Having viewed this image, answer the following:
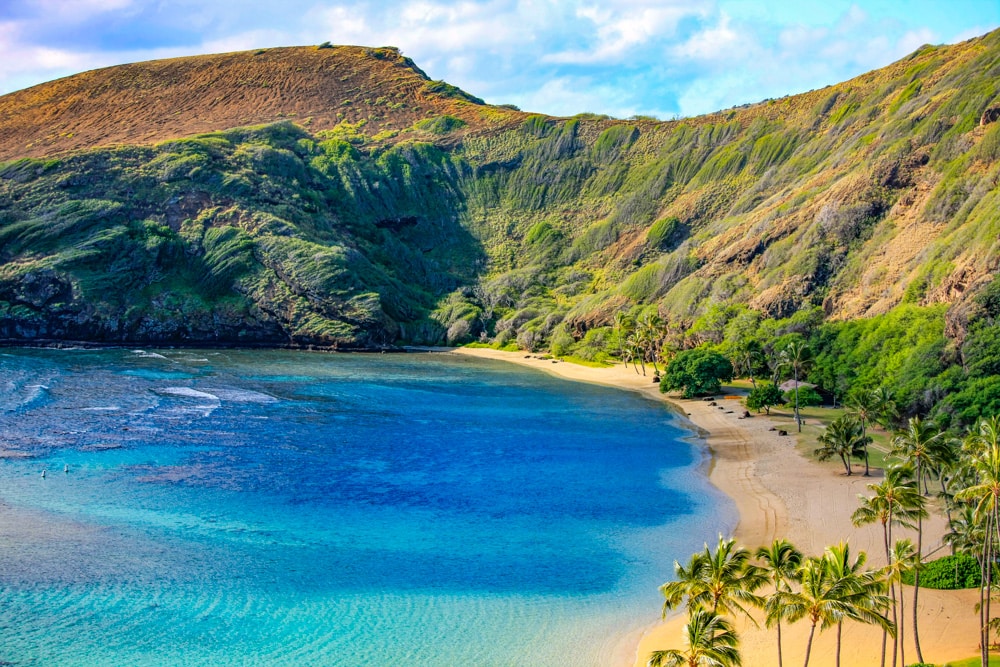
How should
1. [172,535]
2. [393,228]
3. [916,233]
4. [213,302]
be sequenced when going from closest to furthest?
[172,535] → [916,233] → [213,302] → [393,228]

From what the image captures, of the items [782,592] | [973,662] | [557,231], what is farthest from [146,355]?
[973,662]

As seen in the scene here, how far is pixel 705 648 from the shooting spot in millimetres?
23828

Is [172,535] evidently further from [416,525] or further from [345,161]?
[345,161]

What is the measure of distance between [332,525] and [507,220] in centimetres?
14207

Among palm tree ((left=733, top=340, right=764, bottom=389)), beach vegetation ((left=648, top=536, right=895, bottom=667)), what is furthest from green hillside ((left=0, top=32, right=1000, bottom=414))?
beach vegetation ((left=648, top=536, right=895, bottom=667))

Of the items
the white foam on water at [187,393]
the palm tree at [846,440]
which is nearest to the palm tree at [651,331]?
the palm tree at [846,440]

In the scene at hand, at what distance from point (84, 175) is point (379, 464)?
11666 cm

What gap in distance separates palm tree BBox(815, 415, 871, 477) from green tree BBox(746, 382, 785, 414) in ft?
72.1

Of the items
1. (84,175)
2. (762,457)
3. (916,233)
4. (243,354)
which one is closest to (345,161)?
(84,175)

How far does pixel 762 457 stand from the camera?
217 ft

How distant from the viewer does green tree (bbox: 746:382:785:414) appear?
82375 millimetres

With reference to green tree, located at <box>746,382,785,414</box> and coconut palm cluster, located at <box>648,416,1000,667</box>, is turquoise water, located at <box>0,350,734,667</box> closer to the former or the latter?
green tree, located at <box>746,382,785,414</box>

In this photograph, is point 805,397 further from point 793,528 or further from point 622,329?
point 793,528

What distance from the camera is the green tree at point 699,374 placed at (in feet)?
308
